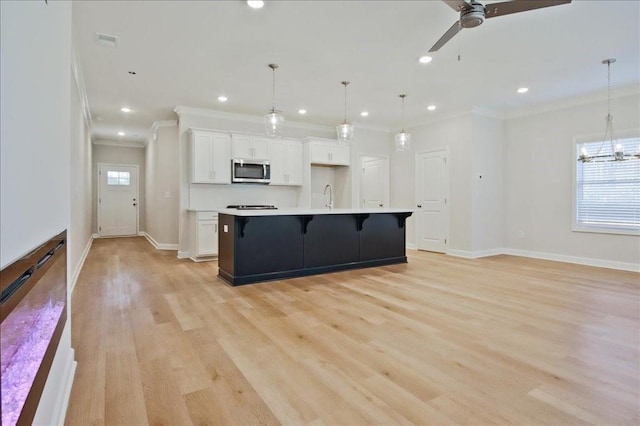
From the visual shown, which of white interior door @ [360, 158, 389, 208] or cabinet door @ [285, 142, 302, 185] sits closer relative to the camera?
cabinet door @ [285, 142, 302, 185]

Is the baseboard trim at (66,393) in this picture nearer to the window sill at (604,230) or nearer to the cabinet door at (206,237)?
the cabinet door at (206,237)

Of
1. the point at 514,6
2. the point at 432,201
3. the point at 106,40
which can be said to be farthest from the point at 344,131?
the point at 432,201

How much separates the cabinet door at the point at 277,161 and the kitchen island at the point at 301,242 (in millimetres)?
2237

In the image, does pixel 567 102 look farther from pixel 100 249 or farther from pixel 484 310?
pixel 100 249

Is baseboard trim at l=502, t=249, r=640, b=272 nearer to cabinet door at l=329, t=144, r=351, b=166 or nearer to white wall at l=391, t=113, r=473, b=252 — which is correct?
white wall at l=391, t=113, r=473, b=252

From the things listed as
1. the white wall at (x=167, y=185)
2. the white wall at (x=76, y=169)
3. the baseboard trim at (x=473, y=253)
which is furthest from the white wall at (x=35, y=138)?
the baseboard trim at (x=473, y=253)

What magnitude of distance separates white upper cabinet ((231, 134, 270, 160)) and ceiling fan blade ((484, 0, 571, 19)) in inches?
191

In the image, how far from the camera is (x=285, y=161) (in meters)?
7.19

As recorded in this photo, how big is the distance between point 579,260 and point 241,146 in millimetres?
6373

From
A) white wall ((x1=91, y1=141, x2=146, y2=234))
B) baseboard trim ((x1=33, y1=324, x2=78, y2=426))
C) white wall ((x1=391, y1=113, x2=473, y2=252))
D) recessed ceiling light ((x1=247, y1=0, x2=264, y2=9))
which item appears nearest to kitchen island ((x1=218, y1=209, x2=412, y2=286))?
white wall ((x1=391, y1=113, x2=473, y2=252))

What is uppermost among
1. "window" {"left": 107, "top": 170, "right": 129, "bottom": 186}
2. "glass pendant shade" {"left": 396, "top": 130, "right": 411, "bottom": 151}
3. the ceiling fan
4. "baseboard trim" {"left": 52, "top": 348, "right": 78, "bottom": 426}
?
the ceiling fan

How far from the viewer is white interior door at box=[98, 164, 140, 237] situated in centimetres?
996

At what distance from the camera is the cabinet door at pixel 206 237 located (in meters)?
6.21

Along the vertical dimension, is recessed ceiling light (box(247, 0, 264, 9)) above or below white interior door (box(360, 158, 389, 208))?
above
